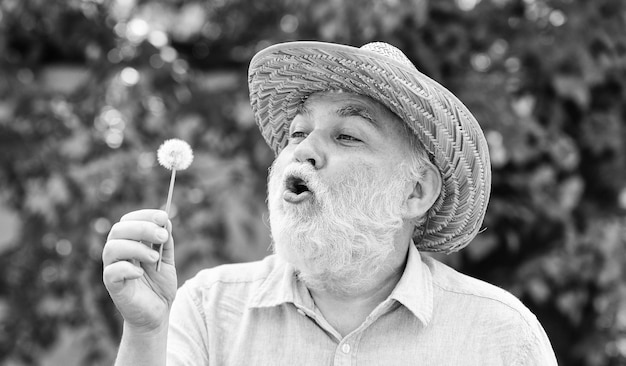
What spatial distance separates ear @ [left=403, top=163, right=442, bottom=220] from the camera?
2178mm

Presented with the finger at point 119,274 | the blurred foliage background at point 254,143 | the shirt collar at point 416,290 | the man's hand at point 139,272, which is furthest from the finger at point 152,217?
the blurred foliage background at point 254,143

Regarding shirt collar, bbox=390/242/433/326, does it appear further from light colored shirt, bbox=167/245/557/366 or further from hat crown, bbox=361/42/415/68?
hat crown, bbox=361/42/415/68

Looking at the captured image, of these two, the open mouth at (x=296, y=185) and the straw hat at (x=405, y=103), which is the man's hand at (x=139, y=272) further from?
the straw hat at (x=405, y=103)

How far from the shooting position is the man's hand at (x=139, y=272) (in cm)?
167

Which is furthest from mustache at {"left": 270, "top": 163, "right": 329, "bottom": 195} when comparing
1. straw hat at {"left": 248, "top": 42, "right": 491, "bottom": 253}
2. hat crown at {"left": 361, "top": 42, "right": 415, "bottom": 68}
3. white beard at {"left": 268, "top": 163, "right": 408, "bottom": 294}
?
hat crown at {"left": 361, "top": 42, "right": 415, "bottom": 68}

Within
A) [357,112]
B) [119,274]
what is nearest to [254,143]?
[357,112]

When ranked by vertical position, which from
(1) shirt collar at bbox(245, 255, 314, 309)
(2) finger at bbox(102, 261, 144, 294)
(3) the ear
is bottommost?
(1) shirt collar at bbox(245, 255, 314, 309)

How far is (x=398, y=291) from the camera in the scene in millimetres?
2041

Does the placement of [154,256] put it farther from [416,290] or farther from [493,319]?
[493,319]

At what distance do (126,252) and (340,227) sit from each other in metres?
0.58

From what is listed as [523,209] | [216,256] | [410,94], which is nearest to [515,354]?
[410,94]

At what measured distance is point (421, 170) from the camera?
7.11 ft

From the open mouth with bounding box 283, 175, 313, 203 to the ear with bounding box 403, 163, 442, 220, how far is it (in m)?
0.29

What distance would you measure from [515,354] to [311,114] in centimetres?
78
